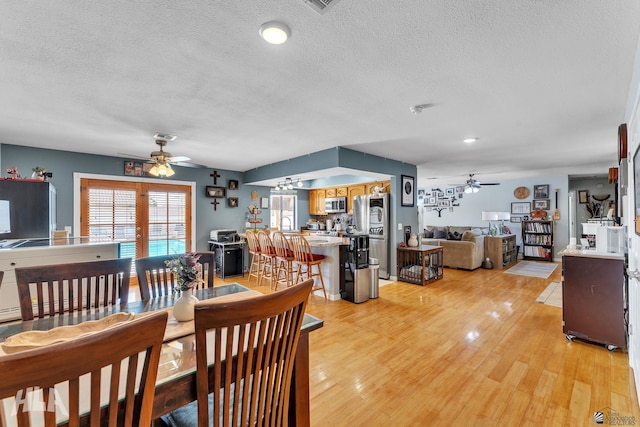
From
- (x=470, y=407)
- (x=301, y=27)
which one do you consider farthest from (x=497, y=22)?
(x=470, y=407)

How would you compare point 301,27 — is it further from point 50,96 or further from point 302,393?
point 50,96

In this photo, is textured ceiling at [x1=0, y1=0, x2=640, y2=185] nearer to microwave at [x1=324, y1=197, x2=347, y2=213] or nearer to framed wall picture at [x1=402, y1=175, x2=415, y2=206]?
framed wall picture at [x1=402, y1=175, x2=415, y2=206]

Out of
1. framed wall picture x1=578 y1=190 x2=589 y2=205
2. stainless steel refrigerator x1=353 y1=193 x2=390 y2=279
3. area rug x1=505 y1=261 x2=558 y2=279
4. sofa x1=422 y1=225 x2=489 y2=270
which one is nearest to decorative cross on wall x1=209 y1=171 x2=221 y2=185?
stainless steel refrigerator x1=353 y1=193 x2=390 y2=279

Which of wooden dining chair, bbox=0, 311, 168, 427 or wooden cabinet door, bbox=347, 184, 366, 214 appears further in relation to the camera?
wooden cabinet door, bbox=347, 184, 366, 214

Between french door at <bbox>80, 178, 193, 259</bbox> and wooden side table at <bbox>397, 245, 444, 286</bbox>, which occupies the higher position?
french door at <bbox>80, 178, 193, 259</bbox>

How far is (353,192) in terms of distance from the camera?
276 inches

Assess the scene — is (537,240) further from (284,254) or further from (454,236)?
(284,254)

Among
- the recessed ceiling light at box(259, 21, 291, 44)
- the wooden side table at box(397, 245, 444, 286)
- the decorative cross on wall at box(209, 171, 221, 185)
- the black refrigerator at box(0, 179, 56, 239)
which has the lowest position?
the wooden side table at box(397, 245, 444, 286)

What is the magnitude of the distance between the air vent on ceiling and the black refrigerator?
3.67 metres

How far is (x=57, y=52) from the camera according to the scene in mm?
1750

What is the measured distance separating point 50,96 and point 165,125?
949 mm

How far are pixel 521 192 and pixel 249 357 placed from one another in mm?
9132

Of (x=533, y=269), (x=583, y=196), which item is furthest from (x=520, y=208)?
(x=533, y=269)

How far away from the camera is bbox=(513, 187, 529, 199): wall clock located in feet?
25.8
